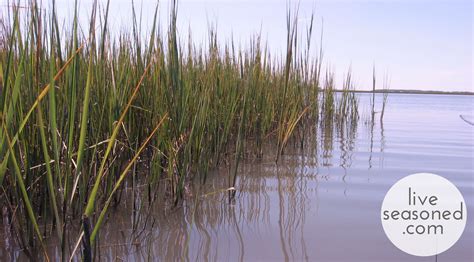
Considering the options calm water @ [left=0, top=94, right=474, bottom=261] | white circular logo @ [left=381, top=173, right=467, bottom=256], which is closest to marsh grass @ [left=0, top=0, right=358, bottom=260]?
calm water @ [left=0, top=94, right=474, bottom=261]

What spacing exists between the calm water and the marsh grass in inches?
5.0

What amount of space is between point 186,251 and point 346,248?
583mm

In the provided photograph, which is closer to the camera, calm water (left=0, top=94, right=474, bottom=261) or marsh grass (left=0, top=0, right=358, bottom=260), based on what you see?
marsh grass (left=0, top=0, right=358, bottom=260)

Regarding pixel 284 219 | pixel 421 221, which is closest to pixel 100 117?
pixel 284 219

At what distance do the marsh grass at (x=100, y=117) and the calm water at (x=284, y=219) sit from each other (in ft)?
0.42

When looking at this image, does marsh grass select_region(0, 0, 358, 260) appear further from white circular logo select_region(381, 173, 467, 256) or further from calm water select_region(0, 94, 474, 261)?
white circular logo select_region(381, 173, 467, 256)

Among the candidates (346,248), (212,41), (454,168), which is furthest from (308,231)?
(454,168)

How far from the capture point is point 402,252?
A: 1.54 metres

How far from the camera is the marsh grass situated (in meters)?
1.16

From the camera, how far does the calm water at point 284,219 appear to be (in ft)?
4.96

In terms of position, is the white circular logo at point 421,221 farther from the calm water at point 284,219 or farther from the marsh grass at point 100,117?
the marsh grass at point 100,117

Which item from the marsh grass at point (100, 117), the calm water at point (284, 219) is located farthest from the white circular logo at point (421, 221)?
the marsh grass at point (100, 117)

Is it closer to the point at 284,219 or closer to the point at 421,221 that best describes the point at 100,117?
the point at 284,219

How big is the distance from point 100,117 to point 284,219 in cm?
87
